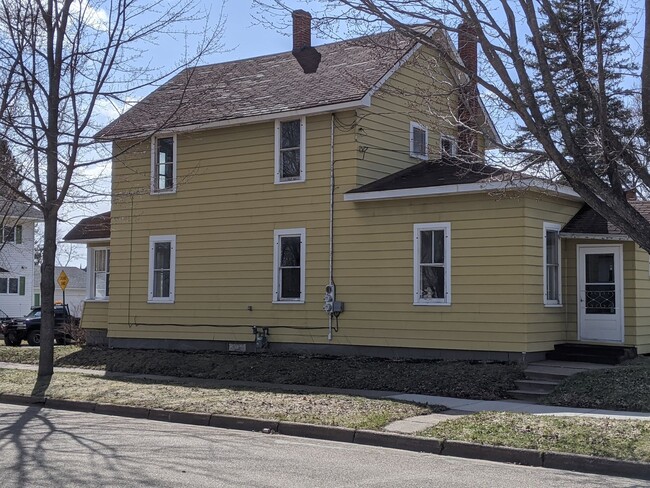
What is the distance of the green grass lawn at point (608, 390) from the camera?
12.6 m

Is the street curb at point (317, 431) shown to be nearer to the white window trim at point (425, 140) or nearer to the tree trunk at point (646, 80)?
the tree trunk at point (646, 80)

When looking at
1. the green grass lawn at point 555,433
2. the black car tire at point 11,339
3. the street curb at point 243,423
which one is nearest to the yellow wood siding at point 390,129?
the street curb at point 243,423

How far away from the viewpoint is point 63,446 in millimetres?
9648

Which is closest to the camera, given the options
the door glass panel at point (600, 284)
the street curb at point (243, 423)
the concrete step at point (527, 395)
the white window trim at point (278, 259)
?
the street curb at point (243, 423)

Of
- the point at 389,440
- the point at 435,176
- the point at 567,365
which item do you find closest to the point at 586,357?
the point at 567,365

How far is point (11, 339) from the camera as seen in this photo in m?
30.9

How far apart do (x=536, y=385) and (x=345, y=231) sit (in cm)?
603

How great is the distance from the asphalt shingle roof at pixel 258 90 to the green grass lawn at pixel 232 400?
5756 millimetres

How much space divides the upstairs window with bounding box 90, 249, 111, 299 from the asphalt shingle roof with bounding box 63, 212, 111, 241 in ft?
1.86

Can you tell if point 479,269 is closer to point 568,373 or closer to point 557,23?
point 568,373

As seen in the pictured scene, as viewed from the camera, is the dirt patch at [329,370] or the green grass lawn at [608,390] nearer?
the green grass lawn at [608,390]

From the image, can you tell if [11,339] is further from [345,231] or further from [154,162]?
[345,231]

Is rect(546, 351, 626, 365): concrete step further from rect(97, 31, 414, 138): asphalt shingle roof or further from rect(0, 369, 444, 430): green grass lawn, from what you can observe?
rect(97, 31, 414, 138): asphalt shingle roof

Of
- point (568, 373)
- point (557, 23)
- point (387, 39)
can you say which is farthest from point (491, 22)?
point (568, 373)
